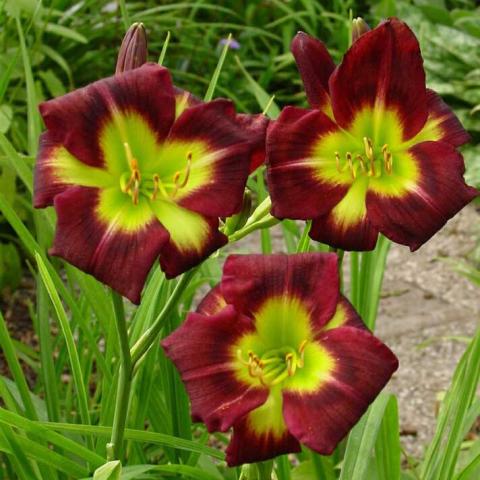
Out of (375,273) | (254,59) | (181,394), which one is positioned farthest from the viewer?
(254,59)

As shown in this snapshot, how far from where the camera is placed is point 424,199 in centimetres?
85

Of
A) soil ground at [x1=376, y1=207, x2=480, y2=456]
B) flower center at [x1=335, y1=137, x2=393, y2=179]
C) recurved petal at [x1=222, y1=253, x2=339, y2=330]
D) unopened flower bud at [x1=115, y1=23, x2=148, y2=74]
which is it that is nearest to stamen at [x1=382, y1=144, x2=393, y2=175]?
flower center at [x1=335, y1=137, x2=393, y2=179]

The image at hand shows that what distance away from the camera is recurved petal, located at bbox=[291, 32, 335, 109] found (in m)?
0.86

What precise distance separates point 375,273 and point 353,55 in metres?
0.84

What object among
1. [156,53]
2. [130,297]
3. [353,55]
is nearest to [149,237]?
[130,297]

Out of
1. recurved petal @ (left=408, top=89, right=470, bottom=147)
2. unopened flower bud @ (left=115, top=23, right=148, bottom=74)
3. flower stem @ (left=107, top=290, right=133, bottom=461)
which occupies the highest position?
unopened flower bud @ (left=115, top=23, right=148, bottom=74)

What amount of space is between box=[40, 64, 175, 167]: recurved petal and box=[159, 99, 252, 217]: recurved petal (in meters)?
0.02

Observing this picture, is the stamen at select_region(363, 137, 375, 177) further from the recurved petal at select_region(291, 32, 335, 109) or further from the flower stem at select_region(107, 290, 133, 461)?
the flower stem at select_region(107, 290, 133, 461)

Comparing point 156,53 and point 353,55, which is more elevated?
point 353,55

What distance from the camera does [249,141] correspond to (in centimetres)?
79

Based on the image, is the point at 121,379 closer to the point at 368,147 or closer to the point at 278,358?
the point at 278,358

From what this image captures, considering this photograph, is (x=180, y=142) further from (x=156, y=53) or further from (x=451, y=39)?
(x=451, y=39)

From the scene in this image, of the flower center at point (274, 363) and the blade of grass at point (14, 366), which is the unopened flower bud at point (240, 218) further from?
the blade of grass at point (14, 366)

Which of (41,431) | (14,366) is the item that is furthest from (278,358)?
(14,366)
